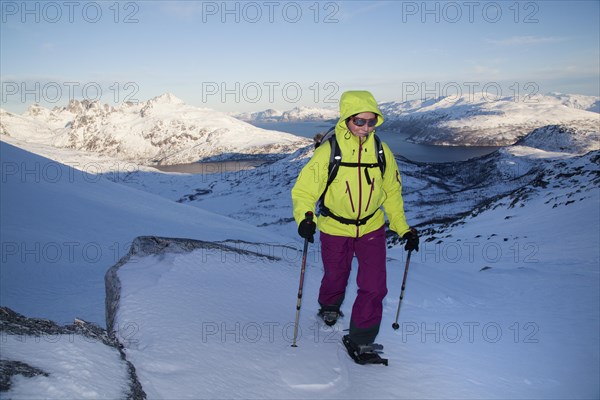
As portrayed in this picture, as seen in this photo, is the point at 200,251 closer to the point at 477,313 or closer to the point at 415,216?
the point at 477,313

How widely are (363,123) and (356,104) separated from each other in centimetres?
25

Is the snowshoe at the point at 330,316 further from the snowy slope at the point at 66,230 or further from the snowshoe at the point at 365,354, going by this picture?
the snowy slope at the point at 66,230

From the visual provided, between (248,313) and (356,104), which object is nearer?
(356,104)

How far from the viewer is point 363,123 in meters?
4.70

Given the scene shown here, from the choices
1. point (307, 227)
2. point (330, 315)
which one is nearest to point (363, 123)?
point (307, 227)

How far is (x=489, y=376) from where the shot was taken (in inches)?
190

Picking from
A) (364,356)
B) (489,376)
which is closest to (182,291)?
(364,356)

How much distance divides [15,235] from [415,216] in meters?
55.8

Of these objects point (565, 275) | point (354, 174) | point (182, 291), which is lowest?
point (565, 275)

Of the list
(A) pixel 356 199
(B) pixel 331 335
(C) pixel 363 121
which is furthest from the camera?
(B) pixel 331 335

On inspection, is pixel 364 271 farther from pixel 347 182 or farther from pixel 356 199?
pixel 347 182

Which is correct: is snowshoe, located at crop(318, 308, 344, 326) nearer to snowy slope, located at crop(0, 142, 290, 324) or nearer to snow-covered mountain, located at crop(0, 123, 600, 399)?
snow-covered mountain, located at crop(0, 123, 600, 399)

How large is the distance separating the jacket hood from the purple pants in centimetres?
150

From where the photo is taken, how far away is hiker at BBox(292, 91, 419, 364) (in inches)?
187
